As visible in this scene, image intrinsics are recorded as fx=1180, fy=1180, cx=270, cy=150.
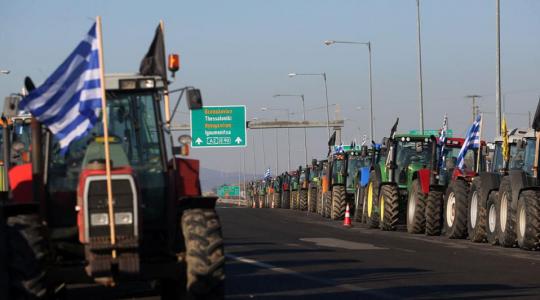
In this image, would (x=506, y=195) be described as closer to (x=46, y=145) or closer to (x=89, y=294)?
(x=89, y=294)

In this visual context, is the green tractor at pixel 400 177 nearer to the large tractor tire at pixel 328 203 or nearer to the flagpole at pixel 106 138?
the large tractor tire at pixel 328 203

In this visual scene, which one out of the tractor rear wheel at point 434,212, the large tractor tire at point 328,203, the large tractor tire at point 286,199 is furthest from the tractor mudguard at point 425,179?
the large tractor tire at point 286,199

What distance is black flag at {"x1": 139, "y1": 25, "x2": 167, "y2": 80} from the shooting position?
12.8m

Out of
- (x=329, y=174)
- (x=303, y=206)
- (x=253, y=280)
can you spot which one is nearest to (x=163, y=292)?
(x=253, y=280)

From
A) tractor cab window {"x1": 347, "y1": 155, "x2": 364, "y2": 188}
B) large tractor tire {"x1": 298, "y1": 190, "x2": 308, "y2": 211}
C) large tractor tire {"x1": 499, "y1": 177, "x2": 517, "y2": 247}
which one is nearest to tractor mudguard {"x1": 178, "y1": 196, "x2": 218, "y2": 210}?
large tractor tire {"x1": 499, "y1": 177, "x2": 517, "y2": 247}

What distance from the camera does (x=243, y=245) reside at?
2594 cm

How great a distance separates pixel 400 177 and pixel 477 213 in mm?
7535

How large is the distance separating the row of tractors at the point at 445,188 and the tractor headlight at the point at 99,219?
44.4 ft

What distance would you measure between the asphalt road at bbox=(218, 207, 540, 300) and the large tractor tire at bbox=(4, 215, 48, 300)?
362 centimetres

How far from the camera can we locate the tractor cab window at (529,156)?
2419cm

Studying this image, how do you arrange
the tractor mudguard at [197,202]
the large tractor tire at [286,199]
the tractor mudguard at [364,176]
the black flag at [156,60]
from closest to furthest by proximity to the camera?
the tractor mudguard at [197,202] < the black flag at [156,60] < the tractor mudguard at [364,176] < the large tractor tire at [286,199]

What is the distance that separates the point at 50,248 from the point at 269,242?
50.7ft

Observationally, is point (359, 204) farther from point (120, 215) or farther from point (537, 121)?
point (120, 215)

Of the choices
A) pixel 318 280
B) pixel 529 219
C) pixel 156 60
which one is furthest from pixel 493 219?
pixel 156 60
